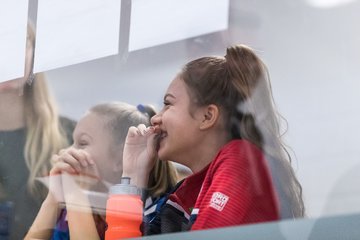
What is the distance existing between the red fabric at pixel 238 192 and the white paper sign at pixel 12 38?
66 cm

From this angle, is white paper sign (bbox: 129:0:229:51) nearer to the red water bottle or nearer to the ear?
the ear

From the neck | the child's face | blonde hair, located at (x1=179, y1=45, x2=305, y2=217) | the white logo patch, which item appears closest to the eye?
the child's face

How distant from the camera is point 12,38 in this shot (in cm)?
194

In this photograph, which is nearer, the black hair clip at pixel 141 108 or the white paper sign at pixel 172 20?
the white paper sign at pixel 172 20

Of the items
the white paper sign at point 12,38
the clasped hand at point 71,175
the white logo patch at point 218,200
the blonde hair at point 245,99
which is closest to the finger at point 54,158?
the clasped hand at point 71,175

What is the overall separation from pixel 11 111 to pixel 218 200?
2.51ft

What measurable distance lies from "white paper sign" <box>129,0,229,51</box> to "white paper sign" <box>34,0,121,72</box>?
0.08 m

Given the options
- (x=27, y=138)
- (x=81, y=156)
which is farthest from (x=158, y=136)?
(x=27, y=138)

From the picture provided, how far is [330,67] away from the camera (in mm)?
1326

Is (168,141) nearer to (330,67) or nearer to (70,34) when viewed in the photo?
(70,34)

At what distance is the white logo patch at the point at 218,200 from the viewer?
150cm

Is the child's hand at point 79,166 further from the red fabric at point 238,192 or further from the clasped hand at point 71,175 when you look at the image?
the red fabric at point 238,192

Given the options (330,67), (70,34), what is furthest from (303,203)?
(70,34)

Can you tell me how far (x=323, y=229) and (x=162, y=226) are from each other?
0.51 metres
